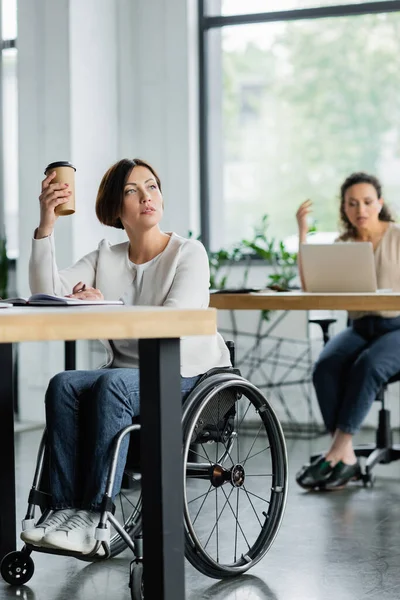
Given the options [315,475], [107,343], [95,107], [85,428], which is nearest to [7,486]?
[85,428]

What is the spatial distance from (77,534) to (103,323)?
0.64 m

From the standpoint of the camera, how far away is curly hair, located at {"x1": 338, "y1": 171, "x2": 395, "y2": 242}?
4078mm

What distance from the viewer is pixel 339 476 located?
3701 mm

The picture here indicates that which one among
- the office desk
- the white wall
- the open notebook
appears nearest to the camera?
the office desk

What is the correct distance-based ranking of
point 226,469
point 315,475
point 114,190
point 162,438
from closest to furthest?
point 162,438 → point 226,469 → point 114,190 → point 315,475

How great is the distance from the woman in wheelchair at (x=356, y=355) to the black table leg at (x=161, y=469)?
1902 mm

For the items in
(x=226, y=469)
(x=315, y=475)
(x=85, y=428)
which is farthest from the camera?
(x=315, y=475)

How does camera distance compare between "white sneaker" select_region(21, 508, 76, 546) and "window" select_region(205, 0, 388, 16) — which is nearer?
"white sneaker" select_region(21, 508, 76, 546)

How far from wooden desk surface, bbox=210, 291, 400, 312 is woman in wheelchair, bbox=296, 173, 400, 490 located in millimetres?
447

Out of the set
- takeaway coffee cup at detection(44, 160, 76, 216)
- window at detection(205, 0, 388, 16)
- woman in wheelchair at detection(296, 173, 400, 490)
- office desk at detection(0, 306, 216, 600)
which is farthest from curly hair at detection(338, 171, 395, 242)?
office desk at detection(0, 306, 216, 600)

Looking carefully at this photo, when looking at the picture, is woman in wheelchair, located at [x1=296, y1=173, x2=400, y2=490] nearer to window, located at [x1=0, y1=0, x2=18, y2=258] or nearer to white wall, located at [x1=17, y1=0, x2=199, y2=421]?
white wall, located at [x1=17, y1=0, x2=199, y2=421]

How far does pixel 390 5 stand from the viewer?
5.17 m

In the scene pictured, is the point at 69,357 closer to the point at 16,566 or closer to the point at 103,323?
the point at 16,566

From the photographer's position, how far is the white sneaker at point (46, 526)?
7.07 ft
